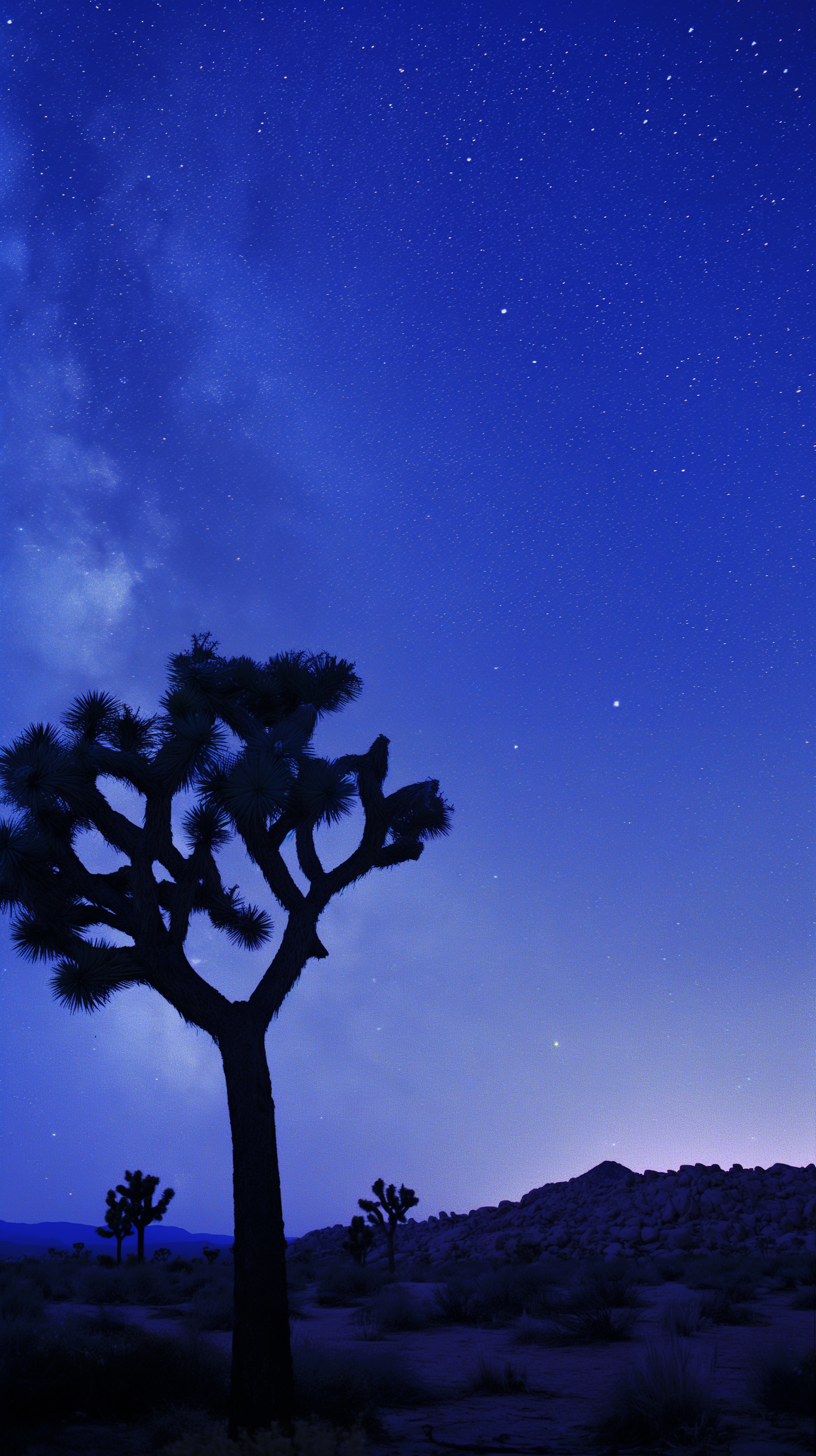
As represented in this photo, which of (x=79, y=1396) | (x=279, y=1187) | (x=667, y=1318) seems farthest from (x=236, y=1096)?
(x=667, y=1318)

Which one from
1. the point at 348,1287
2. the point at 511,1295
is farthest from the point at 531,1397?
the point at 348,1287

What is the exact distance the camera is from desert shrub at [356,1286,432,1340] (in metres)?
14.0

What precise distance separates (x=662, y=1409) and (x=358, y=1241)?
26883 millimetres

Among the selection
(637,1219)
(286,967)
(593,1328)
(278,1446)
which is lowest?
(637,1219)

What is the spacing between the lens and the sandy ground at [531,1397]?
690 cm

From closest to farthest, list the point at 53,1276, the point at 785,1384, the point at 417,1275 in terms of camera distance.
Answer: the point at 785,1384
the point at 53,1276
the point at 417,1275

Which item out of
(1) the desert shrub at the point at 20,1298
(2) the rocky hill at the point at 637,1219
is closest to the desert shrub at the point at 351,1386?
(1) the desert shrub at the point at 20,1298

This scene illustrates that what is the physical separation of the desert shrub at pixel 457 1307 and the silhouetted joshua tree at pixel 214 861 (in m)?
9.12

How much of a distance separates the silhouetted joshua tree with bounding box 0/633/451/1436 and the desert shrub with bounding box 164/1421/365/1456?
168cm

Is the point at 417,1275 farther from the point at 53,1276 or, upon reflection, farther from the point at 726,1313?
the point at 726,1313

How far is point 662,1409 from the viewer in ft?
22.4

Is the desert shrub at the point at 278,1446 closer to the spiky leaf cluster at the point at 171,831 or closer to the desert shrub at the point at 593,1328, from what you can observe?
the spiky leaf cluster at the point at 171,831

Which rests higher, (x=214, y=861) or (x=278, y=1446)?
(x=214, y=861)

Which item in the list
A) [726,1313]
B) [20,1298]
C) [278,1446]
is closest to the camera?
[278,1446]
